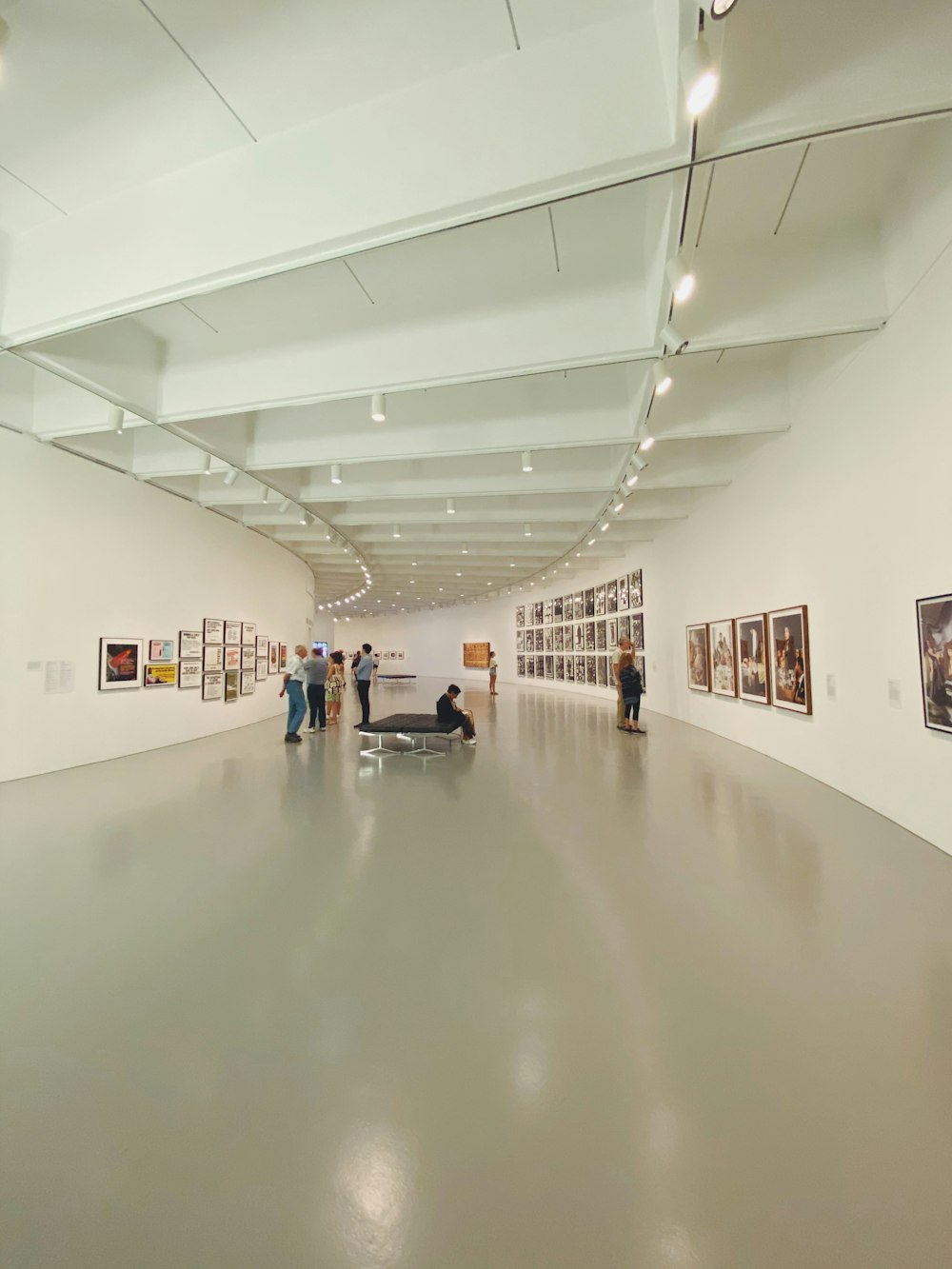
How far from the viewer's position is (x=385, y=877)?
3973 mm

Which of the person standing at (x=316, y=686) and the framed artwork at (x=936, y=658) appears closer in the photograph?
the framed artwork at (x=936, y=658)

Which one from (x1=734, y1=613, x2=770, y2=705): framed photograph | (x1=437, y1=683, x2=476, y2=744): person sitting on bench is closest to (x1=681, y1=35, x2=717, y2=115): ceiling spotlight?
(x1=734, y1=613, x2=770, y2=705): framed photograph

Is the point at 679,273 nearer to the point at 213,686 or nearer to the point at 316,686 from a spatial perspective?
the point at 316,686

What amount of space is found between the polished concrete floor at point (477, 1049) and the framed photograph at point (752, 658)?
338 centimetres

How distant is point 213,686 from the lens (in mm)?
10805

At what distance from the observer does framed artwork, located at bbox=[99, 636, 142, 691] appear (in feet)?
26.6

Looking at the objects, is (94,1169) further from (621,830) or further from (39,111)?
(39,111)

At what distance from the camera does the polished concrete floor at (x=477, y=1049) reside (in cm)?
155

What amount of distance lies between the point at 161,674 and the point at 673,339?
362 inches

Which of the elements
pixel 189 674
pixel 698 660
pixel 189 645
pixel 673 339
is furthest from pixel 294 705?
pixel 673 339

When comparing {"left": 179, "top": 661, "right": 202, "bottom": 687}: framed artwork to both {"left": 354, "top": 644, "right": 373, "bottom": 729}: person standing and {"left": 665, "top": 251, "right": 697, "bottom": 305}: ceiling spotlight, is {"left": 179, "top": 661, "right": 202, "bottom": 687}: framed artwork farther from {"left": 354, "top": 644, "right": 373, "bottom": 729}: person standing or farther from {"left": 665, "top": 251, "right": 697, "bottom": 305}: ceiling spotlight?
{"left": 665, "top": 251, "right": 697, "bottom": 305}: ceiling spotlight

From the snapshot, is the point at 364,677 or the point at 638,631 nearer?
the point at 364,677

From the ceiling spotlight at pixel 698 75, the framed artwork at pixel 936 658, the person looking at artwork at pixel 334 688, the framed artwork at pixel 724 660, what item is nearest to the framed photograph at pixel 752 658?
the framed artwork at pixel 724 660

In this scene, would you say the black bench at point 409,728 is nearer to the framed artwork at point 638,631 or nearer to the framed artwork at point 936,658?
the framed artwork at point 936,658
